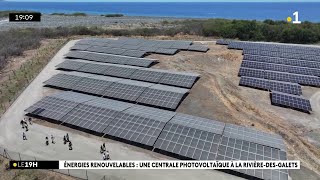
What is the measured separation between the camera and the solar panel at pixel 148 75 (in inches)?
1936

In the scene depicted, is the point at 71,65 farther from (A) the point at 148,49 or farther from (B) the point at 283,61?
Answer: (B) the point at 283,61

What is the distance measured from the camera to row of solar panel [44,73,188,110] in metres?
40.2

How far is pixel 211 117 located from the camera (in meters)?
37.1

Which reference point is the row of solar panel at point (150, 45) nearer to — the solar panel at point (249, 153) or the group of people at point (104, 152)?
the group of people at point (104, 152)

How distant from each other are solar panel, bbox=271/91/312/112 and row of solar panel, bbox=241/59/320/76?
1548 cm

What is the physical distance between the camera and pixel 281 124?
36.9 meters

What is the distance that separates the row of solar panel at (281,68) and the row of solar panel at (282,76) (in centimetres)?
348

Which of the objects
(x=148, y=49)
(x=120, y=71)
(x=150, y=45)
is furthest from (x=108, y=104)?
(x=150, y=45)

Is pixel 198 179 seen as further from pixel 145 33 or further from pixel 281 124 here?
pixel 145 33

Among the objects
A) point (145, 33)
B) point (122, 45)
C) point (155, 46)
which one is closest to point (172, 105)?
point (155, 46)

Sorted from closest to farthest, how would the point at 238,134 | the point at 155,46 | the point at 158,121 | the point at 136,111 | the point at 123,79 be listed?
the point at 238,134 < the point at 158,121 < the point at 136,111 < the point at 123,79 < the point at 155,46

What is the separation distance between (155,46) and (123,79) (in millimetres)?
23914
